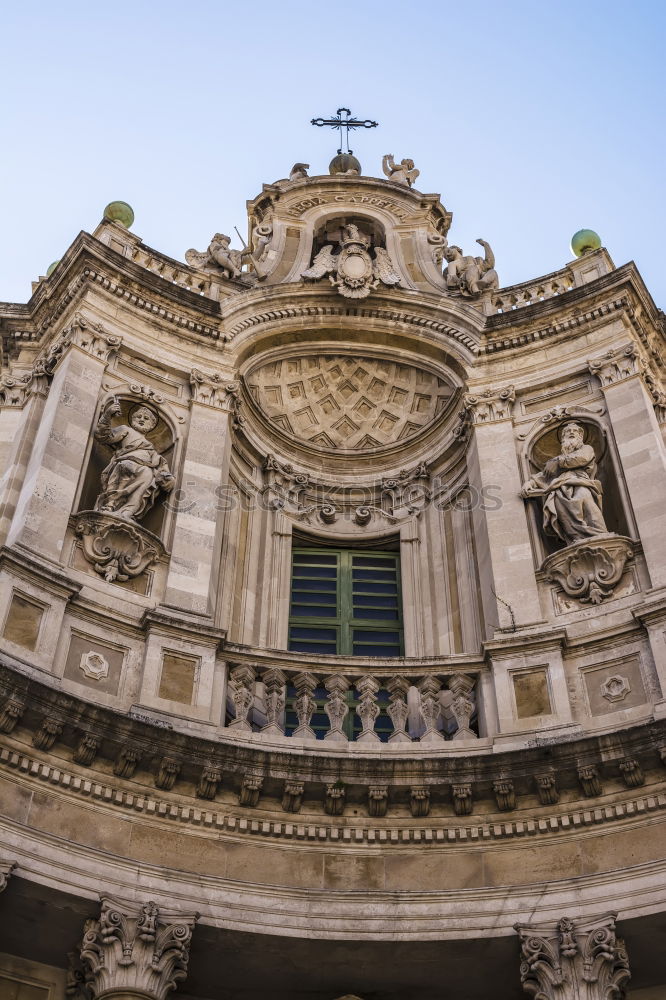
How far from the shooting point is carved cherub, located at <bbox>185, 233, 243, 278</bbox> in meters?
20.9

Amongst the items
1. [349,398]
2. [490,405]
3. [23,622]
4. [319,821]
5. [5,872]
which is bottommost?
[5,872]

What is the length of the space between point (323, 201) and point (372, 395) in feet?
13.4

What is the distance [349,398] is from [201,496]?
4618mm

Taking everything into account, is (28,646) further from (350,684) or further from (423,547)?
(423,547)

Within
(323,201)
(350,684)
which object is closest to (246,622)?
(350,684)

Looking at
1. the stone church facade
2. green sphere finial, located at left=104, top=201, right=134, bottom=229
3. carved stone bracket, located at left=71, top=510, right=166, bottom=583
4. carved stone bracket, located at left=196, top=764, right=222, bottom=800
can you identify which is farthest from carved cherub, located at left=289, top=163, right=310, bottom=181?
carved stone bracket, located at left=196, top=764, right=222, bottom=800

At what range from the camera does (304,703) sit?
14672 mm

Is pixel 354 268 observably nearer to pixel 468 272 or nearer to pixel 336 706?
pixel 468 272

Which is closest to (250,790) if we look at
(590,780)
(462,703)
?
(462,703)

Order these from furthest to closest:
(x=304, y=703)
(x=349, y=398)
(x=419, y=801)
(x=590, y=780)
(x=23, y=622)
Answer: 1. (x=349, y=398)
2. (x=304, y=703)
3. (x=23, y=622)
4. (x=419, y=801)
5. (x=590, y=780)

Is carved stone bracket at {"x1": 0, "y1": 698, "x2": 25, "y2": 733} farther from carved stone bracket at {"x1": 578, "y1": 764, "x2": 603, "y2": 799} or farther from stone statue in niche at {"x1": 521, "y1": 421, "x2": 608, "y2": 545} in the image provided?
stone statue in niche at {"x1": 521, "y1": 421, "x2": 608, "y2": 545}

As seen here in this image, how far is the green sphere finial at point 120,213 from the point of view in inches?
832

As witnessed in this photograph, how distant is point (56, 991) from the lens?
495 inches

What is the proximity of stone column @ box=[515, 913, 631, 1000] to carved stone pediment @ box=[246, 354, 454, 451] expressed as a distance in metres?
9.21
